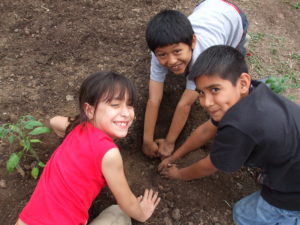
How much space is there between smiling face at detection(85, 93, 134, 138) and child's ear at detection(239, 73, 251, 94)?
61 centimetres

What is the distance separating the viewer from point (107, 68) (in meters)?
2.64

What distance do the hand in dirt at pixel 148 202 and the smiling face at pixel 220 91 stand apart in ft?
2.43

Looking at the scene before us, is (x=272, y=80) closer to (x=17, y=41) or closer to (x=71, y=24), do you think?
(x=71, y=24)

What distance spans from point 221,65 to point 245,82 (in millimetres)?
160

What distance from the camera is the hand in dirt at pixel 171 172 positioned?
2.10 meters

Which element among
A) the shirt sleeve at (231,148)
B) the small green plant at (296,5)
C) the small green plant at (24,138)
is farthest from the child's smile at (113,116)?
the small green plant at (296,5)

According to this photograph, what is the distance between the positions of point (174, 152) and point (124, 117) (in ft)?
2.84

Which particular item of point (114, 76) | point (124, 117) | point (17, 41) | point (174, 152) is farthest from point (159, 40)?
point (17, 41)

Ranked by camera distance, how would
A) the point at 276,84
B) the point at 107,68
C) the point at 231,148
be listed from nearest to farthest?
the point at 231,148
the point at 107,68
the point at 276,84

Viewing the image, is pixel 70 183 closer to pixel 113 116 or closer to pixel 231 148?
pixel 113 116

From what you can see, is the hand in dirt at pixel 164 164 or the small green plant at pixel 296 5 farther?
the small green plant at pixel 296 5

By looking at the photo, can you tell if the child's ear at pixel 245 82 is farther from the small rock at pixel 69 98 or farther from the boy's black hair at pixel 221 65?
the small rock at pixel 69 98

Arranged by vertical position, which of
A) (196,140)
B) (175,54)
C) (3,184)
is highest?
(175,54)

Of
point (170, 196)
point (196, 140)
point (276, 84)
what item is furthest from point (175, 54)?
point (276, 84)
